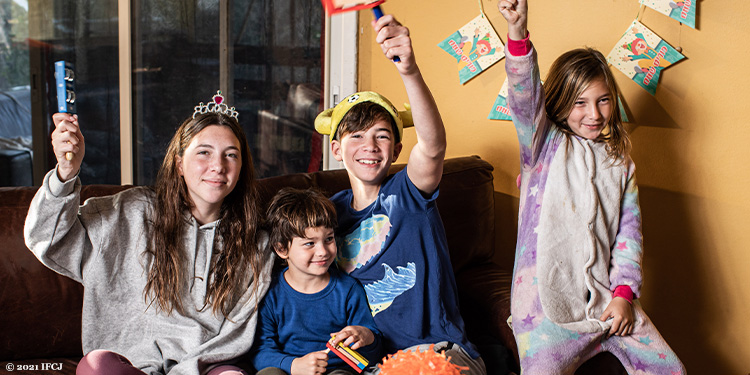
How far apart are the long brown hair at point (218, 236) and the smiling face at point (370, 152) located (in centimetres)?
28

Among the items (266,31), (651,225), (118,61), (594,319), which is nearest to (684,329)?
(651,225)

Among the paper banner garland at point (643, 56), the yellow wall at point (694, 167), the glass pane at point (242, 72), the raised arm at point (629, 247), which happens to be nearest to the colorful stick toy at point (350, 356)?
the raised arm at point (629, 247)

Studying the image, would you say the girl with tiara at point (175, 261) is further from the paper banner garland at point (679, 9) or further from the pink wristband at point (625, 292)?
the paper banner garland at point (679, 9)

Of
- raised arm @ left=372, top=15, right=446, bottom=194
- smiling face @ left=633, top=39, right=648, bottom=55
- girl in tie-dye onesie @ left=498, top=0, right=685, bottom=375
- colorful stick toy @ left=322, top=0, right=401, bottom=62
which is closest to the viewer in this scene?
colorful stick toy @ left=322, top=0, right=401, bottom=62

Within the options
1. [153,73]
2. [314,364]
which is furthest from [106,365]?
[153,73]

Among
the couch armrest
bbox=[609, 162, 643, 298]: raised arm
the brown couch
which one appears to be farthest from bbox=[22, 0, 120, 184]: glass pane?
bbox=[609, 162, 643, 298]: raised arm

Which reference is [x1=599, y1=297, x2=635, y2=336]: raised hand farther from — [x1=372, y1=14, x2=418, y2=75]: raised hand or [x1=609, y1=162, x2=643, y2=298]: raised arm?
[x1=372, y1=14, x2=418, y2=75]: raised hand

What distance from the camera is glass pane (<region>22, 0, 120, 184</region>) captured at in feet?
9.93

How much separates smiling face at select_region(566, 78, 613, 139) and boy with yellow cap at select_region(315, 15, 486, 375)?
44 centimetres

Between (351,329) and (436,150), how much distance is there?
0.47 meters

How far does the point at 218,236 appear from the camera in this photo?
1.67 meters

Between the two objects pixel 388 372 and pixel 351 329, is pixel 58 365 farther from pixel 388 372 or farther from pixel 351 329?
pixel 388 372

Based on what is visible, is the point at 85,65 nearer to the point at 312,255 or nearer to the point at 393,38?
the point at 312,255

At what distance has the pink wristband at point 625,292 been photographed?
1.59 meters
